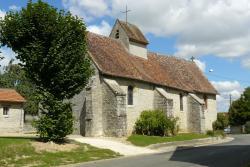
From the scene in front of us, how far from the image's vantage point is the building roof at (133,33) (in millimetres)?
38206

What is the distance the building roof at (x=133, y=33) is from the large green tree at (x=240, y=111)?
27230 millimetres

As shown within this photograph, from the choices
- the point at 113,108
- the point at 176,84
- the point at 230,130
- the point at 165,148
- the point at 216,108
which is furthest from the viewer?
the point at 230,130

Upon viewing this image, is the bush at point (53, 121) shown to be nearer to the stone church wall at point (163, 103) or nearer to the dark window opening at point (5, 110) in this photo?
the stone church wall at point (163, 103)

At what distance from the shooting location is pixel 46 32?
2306 centimetres

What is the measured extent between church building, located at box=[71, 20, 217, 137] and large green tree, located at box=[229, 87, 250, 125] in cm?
1437

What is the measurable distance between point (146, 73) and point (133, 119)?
5.13 metres

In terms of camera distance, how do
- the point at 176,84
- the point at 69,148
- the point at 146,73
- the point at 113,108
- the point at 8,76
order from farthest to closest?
the point at 8,76, the point at 176,84, the point at 146,73, the point at 113,108, the point at 69,148

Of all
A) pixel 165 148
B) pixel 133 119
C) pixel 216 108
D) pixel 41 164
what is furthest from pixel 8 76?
pixel 41 164

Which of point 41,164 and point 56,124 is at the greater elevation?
point 56,124

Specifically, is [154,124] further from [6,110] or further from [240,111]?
[240,111]

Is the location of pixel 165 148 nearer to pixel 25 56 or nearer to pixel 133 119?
pixel 133 119

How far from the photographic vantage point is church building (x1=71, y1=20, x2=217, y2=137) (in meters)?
30.4

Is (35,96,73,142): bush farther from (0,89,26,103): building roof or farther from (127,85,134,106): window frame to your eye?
(0,89,26,103): building roof

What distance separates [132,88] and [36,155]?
14876 millimetres
